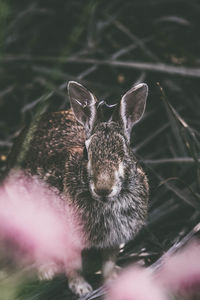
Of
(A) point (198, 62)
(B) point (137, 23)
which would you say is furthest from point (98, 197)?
(B) point (137, 23)

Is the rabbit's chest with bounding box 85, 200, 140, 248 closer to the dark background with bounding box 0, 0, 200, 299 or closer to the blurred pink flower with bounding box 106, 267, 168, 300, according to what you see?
the dark background with bounding box 0, 0, 200, 299

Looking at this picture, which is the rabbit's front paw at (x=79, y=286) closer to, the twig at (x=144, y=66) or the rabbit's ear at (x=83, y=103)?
the rabbit's ear at (x=83, y=103)

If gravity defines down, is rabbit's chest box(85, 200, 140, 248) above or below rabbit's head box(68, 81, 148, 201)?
below

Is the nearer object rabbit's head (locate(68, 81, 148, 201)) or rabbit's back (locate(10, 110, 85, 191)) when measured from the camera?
rabbit's head (locate(68, 81, 148, 201))

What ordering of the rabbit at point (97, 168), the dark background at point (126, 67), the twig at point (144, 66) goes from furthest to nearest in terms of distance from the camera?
the twig at point (144, 66), the dark background at point (126, 67), the rabbit at point (97, 168)

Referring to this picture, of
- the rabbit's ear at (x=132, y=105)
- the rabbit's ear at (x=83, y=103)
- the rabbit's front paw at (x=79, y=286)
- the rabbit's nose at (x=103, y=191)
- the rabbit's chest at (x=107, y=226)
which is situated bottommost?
the rabbit's front paw at (x=79, y=286)

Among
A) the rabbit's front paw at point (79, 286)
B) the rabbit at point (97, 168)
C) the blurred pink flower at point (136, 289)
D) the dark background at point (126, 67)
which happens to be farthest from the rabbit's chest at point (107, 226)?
the blurred pink flower at point (136, 289)

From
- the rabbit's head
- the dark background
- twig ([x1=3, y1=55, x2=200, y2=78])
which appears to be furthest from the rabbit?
twig ([x1=3, y1=55, x2=200, y2=78])
